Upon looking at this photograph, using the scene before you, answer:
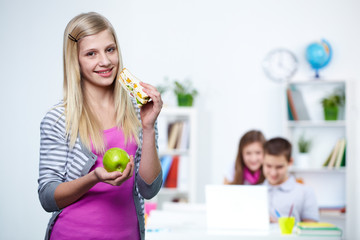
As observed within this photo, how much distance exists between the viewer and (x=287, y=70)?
458 cm

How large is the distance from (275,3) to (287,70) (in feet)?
2.39

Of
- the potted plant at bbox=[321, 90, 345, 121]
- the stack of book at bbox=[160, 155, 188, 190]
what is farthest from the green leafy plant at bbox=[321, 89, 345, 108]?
the stack of book at bbox=[160, 155, 188, 190]

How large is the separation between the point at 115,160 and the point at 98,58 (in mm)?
313

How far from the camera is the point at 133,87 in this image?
1.25 meters

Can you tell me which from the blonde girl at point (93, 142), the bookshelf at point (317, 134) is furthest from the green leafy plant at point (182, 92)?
the blonde girl at point (93, 142)

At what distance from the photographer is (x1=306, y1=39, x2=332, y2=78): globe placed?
4.36 meters

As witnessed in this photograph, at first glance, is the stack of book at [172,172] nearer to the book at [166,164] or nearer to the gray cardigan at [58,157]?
the book at [166,164]

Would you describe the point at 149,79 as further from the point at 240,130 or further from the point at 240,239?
the point at 240,239

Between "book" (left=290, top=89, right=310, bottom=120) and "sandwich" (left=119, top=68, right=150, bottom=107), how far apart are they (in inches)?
132

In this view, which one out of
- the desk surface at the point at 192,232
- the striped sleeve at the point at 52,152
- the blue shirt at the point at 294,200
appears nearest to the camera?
the striped sleeve at the point at 52,152

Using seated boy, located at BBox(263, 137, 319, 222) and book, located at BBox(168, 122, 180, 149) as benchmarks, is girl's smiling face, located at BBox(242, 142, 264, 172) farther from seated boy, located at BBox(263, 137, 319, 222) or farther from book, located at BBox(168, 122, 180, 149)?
book, located at BBox(168, 122, 180, 149)

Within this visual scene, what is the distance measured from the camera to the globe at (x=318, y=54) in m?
4.36

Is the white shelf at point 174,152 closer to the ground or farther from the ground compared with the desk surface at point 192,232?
farther from the ground

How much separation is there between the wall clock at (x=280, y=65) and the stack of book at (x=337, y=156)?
2.71 feet
